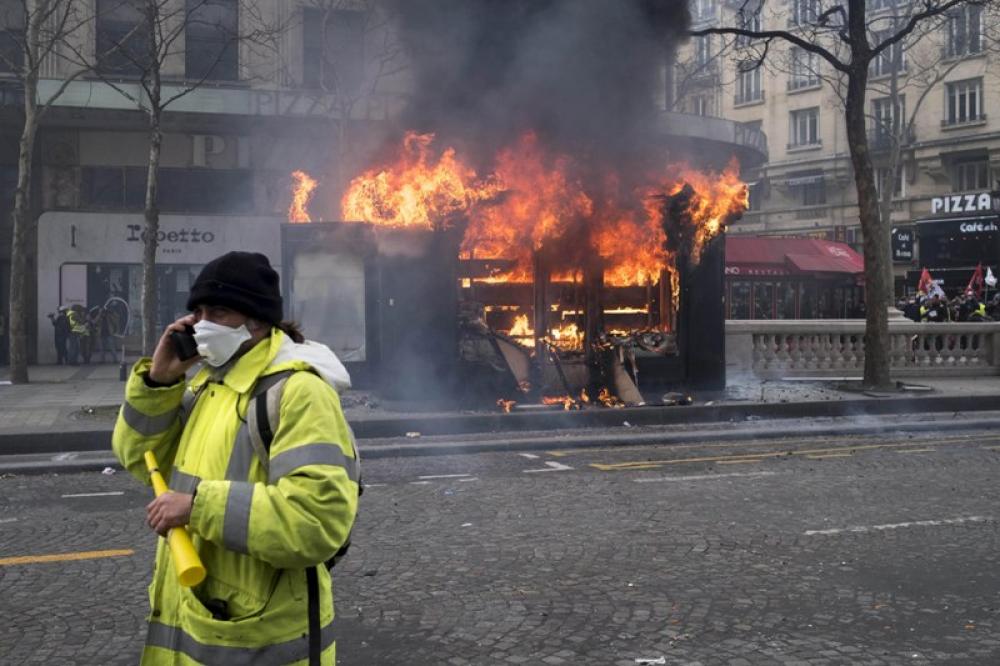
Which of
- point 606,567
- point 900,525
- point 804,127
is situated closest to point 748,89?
point 804,127

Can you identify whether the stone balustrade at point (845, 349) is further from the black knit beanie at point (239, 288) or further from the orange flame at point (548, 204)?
the black knit beanie at point (239, 288)

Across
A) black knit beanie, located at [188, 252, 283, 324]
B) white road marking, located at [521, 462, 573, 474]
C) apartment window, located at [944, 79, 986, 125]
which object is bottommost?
white road marking, located at [521, 462, 573, 474]

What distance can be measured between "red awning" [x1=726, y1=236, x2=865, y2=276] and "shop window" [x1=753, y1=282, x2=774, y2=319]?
0.46 m

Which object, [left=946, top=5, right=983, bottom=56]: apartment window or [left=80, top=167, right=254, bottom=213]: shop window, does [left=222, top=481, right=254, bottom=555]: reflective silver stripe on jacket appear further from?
[left=946, top=5, right=983, bottom=56]: apartment window

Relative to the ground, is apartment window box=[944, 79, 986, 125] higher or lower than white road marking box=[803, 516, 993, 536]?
higher

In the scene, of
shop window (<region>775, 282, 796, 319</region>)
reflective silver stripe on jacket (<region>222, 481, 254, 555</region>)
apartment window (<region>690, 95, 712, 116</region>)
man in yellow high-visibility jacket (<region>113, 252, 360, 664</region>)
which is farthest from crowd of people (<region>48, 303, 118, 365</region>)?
apartment window (<region>690, 95, 712, 116</region>)

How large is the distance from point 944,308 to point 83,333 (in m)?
21.4

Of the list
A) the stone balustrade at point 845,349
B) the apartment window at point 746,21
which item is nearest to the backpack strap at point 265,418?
the apartment window at point 746,21

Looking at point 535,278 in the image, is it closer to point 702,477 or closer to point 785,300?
point 702,477

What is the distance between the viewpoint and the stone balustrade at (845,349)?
17.5m

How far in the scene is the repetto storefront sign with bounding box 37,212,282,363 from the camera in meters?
21.9

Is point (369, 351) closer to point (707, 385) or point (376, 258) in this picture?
point (376, 258)

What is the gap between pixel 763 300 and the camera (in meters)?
34.3

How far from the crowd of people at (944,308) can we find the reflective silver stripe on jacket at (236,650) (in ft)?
84.0
